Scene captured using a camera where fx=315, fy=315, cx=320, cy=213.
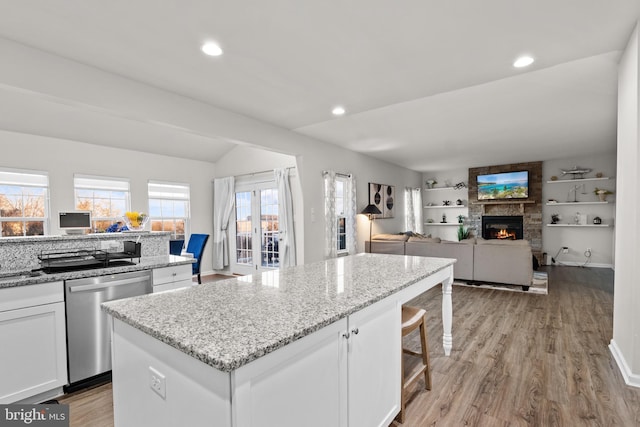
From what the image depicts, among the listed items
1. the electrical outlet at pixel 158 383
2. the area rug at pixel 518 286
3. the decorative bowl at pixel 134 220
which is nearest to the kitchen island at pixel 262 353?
the electrical outlet at pixel 158 383

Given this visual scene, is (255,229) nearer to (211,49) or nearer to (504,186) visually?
(211,49)

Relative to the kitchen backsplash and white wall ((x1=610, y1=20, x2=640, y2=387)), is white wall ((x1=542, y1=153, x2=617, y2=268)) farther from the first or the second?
the kitchen backsplash

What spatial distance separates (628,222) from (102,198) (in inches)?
256

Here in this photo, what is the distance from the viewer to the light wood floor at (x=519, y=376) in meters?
1.89

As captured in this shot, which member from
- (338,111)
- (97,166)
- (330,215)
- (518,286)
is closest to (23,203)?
(97,166)

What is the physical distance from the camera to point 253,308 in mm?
1279

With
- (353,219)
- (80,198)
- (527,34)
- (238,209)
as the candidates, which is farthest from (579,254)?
(80,198)

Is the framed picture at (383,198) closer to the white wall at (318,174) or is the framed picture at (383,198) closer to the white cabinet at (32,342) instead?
the white wall at (318,174)

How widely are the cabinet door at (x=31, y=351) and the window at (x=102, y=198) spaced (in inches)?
140

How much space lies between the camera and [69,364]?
2156 mm

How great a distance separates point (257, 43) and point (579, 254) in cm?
835

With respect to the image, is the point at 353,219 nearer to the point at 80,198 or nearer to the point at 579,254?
the point at 80,198

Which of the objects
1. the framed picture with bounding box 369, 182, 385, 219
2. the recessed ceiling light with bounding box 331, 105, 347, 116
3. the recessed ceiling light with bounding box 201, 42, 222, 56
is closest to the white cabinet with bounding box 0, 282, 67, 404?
the recessed ceiling light with bounding box 201, 42, 222, 56

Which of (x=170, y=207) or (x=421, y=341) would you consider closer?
(x=421, y=341)
